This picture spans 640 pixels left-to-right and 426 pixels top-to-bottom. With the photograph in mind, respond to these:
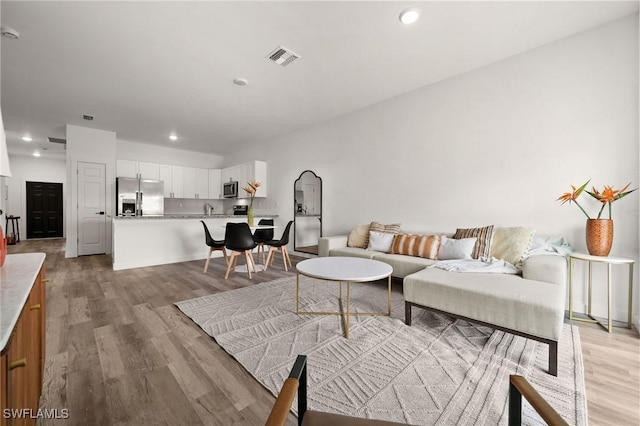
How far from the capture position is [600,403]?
1387mm

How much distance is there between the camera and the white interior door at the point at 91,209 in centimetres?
548

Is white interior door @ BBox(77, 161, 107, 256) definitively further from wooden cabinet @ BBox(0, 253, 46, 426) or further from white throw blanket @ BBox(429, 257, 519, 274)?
white throw blanket @ BBox(429, 257, 519, 274)

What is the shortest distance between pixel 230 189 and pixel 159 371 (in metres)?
5.99

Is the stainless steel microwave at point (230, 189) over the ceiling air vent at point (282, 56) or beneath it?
beneath

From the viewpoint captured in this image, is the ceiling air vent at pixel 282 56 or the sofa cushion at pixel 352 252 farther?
the sofa cushion at pixel 352 252

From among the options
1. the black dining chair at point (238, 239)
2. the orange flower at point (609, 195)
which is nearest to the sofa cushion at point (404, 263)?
the orange flower at point (609, 195)

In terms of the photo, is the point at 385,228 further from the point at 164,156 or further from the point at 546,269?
the point at 164,156

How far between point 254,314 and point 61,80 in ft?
13.2

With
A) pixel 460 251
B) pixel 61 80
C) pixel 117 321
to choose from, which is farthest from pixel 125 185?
pixel 460 251

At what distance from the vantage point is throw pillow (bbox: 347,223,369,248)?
13.3 ft

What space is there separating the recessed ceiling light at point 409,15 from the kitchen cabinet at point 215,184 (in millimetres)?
6651

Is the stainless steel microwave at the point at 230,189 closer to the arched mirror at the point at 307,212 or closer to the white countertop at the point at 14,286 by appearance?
the arched mirror at the point at 307,212

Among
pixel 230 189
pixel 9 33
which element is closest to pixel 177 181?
pixel 230 189

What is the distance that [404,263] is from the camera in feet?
10.2
